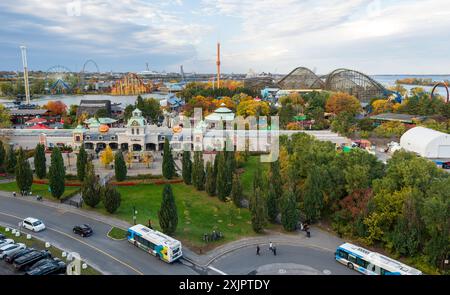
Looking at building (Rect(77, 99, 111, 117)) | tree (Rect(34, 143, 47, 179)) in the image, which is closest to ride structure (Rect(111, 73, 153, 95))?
building (Rect(77, 99, 111, 117))

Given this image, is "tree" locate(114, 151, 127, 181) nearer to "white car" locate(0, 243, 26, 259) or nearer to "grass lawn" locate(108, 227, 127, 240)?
"grass lawn" locate(108, 227, 127, 240)

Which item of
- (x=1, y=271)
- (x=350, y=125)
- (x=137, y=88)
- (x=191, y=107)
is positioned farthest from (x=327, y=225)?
(x=137, y=88)

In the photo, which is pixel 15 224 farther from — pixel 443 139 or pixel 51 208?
pixel 443 139

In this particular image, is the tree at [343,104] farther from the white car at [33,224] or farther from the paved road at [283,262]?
the white car at [33,224]

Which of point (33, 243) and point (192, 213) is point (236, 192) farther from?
point (33, 243)

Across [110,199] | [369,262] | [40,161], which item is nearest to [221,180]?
[110,199]

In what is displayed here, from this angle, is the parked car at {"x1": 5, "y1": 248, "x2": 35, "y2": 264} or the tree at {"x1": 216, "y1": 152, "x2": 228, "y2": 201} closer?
the parked car at {"x1": 5, "y1": 248, "x2": 35, "y2": 264}
